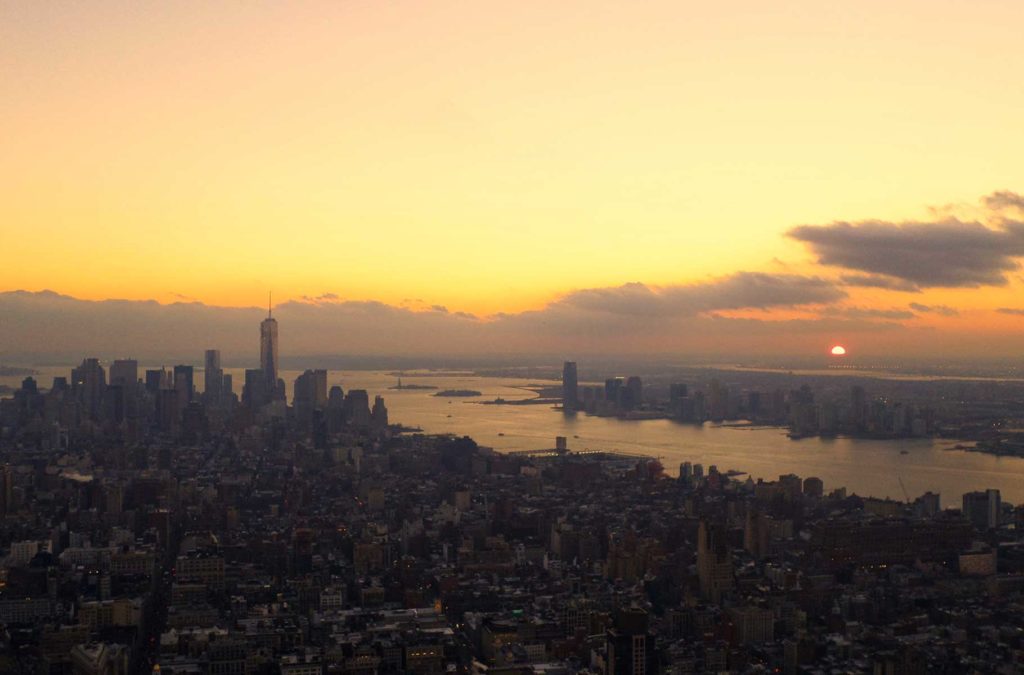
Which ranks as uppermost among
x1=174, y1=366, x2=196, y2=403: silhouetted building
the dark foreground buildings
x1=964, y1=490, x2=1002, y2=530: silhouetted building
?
x1=174, y1=366, x2=196, y2=403: silhouetted building

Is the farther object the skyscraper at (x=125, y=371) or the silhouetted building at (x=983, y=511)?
the skyscraper at (x=125, y=371)

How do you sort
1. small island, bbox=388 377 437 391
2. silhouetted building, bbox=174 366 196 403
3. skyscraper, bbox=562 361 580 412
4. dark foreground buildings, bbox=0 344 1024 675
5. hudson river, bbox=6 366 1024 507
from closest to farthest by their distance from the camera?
dark foreground buildings, bbox=0 344 1024 675 → hudson river, bbox=6 366 1024 507 → silhouetted building, bbox=174 366 196 403 → skyscraper, bbox=562 361 580 412 → small island, bbox=388 377 437 391

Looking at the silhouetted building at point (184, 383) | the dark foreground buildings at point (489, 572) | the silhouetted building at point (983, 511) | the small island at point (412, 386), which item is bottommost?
the dark foreground buildings at point (489, 572)

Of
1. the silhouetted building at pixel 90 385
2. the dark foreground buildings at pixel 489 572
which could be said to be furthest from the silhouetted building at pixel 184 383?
the dark foreground buildings at pixel 489 572

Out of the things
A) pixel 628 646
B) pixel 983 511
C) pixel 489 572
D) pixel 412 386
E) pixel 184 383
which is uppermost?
pixel 184 383

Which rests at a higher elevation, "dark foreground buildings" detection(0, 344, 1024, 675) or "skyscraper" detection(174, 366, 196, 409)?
"skyscraper" detection(174, 366, 196, 409)

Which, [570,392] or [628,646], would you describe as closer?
[628,646]

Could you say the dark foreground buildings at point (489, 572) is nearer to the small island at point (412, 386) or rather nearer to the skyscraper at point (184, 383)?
the skyscraper at point (184, 383)

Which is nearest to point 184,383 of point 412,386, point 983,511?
point 412,386

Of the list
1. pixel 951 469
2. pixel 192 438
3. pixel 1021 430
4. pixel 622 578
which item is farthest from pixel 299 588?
pixel 1021 430

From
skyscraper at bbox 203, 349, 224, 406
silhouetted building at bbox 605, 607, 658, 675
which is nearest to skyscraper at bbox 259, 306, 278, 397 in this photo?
skyscraper at bbox 203, 349, 224, 406

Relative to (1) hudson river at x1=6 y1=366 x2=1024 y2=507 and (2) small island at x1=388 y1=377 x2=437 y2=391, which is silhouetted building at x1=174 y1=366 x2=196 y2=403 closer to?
(1) hudson river at x1=6 y1=366 x2=1024 y2=507

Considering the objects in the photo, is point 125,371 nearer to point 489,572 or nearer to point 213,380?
point 213,380

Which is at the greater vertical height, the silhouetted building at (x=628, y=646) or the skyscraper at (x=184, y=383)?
the skyscraper at (x=184, y=383)
